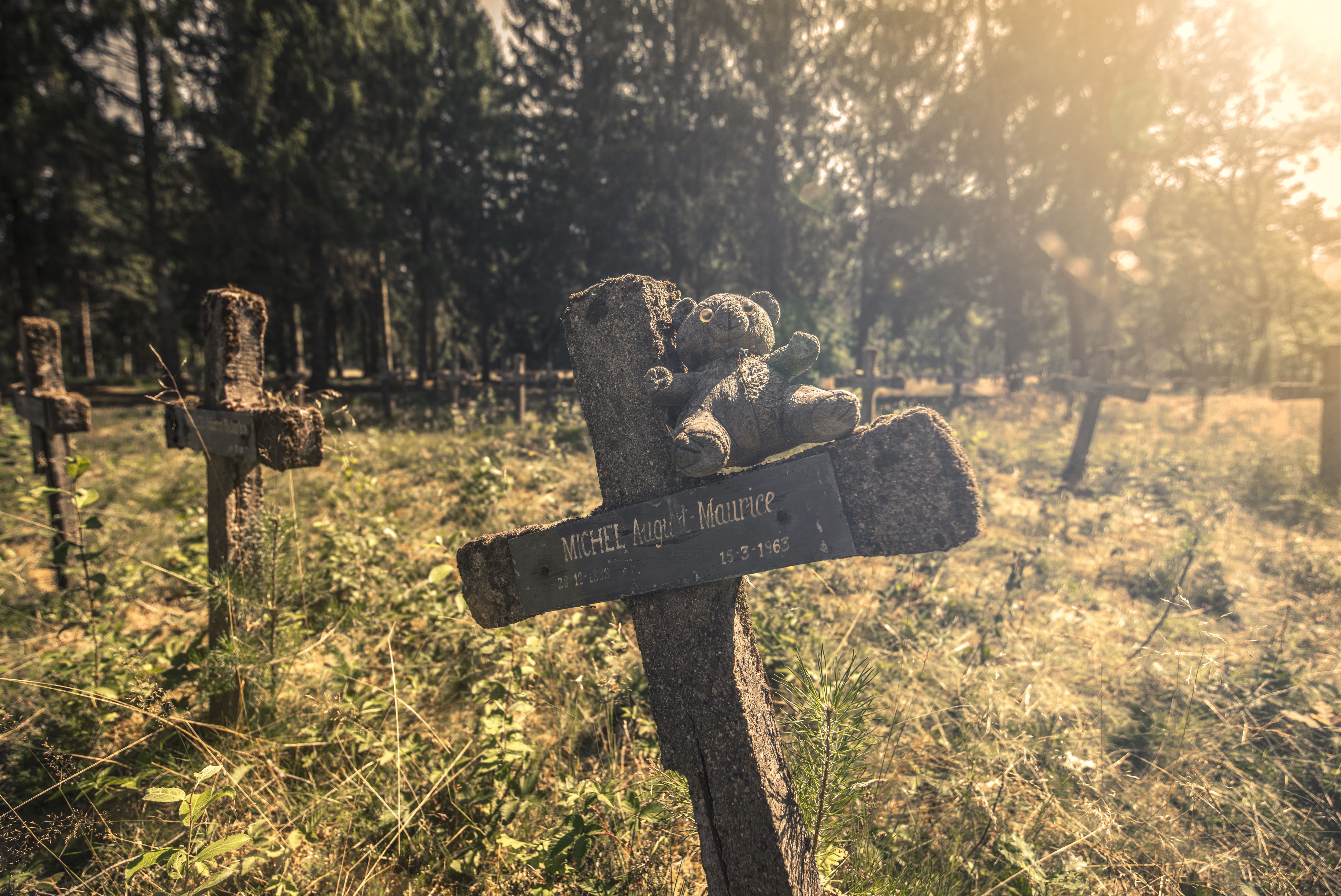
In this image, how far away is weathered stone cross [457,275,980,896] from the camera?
1350mm

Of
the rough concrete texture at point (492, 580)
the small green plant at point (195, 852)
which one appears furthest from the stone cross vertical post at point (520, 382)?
the rough concrete texture at point (492, 580)

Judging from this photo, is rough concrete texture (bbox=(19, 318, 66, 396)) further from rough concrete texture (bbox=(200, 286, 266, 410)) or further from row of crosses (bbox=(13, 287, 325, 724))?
rough concrete texture (bbox=(200, 286, 266, 410))

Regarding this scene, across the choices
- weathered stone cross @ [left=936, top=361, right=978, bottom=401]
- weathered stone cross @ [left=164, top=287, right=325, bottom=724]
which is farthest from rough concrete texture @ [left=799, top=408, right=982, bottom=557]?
weathered stone cross @ [left=936, top=361, right=978, bottom=401]

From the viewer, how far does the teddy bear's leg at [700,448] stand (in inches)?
52.6

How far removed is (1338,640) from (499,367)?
28447 millimetres

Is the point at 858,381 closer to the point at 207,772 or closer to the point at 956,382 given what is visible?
the point at 956,382

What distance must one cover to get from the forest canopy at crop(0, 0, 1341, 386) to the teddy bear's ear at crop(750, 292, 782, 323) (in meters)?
14.9

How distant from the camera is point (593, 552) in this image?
1.56 meters

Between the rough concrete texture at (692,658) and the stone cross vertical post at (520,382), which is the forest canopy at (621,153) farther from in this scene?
the rough concrete texture at (692,658)

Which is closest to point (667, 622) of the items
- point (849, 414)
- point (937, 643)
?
point (849, 414)

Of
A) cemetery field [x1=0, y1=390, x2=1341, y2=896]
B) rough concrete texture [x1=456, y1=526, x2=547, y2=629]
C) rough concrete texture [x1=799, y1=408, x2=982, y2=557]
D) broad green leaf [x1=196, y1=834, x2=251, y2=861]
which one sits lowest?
cemetery field [x1=0, y1=390, x2=1341, y2=896]

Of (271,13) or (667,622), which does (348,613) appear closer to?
(667,622)

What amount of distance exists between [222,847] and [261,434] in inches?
67.4

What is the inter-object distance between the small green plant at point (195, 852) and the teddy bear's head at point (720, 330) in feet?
5.75
